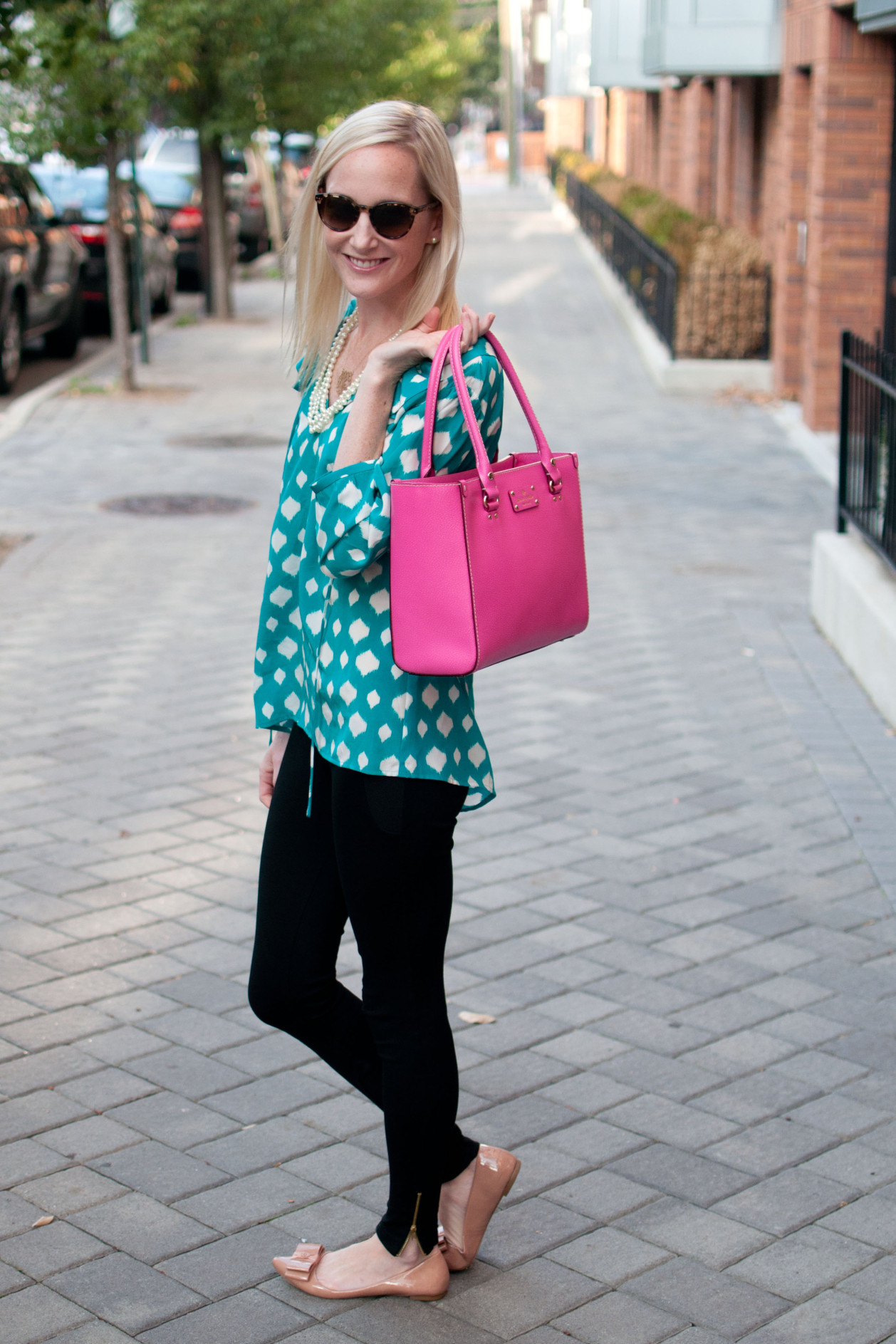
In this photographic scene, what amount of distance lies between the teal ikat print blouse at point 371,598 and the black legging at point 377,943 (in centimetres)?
5

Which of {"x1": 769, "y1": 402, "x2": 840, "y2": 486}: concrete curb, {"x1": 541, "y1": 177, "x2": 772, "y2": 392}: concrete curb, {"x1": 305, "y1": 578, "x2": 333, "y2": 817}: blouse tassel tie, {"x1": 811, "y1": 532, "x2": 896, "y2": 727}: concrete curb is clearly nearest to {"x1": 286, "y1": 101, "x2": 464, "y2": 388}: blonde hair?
{"x1": 305, "y1": 578, "x2": 333, "y2": 817}: blouse tassel tie

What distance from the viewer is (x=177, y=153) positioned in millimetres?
26750

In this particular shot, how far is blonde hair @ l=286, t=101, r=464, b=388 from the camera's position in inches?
99.2

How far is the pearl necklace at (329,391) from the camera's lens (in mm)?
2598

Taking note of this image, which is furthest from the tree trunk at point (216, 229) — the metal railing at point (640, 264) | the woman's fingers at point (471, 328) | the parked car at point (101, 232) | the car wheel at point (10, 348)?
the woman's fingers at point (471, 328)

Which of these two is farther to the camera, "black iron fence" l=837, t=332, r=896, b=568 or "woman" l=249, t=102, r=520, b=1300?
"black iron fence" l=837, t=332, r=896, b=568

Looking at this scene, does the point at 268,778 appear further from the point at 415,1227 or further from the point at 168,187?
the point at 168,187

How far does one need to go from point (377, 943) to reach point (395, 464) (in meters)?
0.79

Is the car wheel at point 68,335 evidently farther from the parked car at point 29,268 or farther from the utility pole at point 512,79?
the utility pole at point 512,79

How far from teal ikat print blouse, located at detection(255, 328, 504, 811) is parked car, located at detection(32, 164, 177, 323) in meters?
14.9

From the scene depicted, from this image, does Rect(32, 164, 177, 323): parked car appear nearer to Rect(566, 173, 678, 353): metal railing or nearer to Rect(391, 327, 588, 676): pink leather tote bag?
Rect(566, 173, 678, 353): metal railing

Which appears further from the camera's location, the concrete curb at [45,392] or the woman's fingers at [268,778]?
the concrete curb at [45,392]

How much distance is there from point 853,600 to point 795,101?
8.55 m

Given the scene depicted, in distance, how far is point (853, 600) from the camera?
689cm
